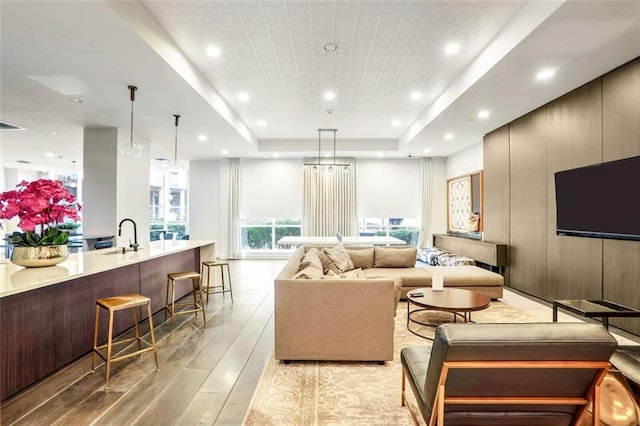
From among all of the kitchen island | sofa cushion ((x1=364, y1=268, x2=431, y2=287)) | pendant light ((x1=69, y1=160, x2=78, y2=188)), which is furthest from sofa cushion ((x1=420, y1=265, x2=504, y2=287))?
pendant light ((x1=69, y1=160, x2=78, y2=188))

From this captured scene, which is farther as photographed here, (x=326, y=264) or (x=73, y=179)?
(x=73, y=179)

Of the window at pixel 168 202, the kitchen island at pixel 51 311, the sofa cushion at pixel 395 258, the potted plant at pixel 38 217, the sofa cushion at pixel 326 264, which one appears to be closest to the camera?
the kitchen island at pixel 51 311

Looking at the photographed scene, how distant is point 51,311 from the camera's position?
8.52ft

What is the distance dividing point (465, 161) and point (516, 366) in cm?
717

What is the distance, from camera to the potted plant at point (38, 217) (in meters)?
2.49

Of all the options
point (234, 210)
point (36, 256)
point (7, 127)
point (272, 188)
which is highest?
point (7, 127)

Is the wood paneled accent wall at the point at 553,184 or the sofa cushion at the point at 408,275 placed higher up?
the wood paneled accent wall at the point at 553,184

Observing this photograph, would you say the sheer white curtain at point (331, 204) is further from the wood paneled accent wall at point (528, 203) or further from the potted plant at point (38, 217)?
the potted plant at point (38, 217)

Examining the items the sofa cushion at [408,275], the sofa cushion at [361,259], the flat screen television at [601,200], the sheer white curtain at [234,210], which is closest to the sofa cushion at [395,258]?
the sofa cushion at [361,259]

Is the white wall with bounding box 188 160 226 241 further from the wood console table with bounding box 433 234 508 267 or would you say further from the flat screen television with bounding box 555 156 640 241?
the flat screen television with bounding box 555 156 640 241

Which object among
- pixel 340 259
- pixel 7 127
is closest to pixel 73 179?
pixel 7 127

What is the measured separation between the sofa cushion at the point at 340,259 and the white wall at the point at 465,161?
400cm

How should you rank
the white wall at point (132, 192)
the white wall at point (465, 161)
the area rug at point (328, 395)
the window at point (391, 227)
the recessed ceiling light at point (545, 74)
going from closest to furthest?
1. the area rug at point (328, 395)
2. the recessed ceiling light at point (545, 74)
3. the white wall at point (132, 192)
4. the white wall at point (465, 161)
5. the window at point (391, 227)

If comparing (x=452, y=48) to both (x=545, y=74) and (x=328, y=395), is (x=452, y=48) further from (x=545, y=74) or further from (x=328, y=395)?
(x=328, y=395)
